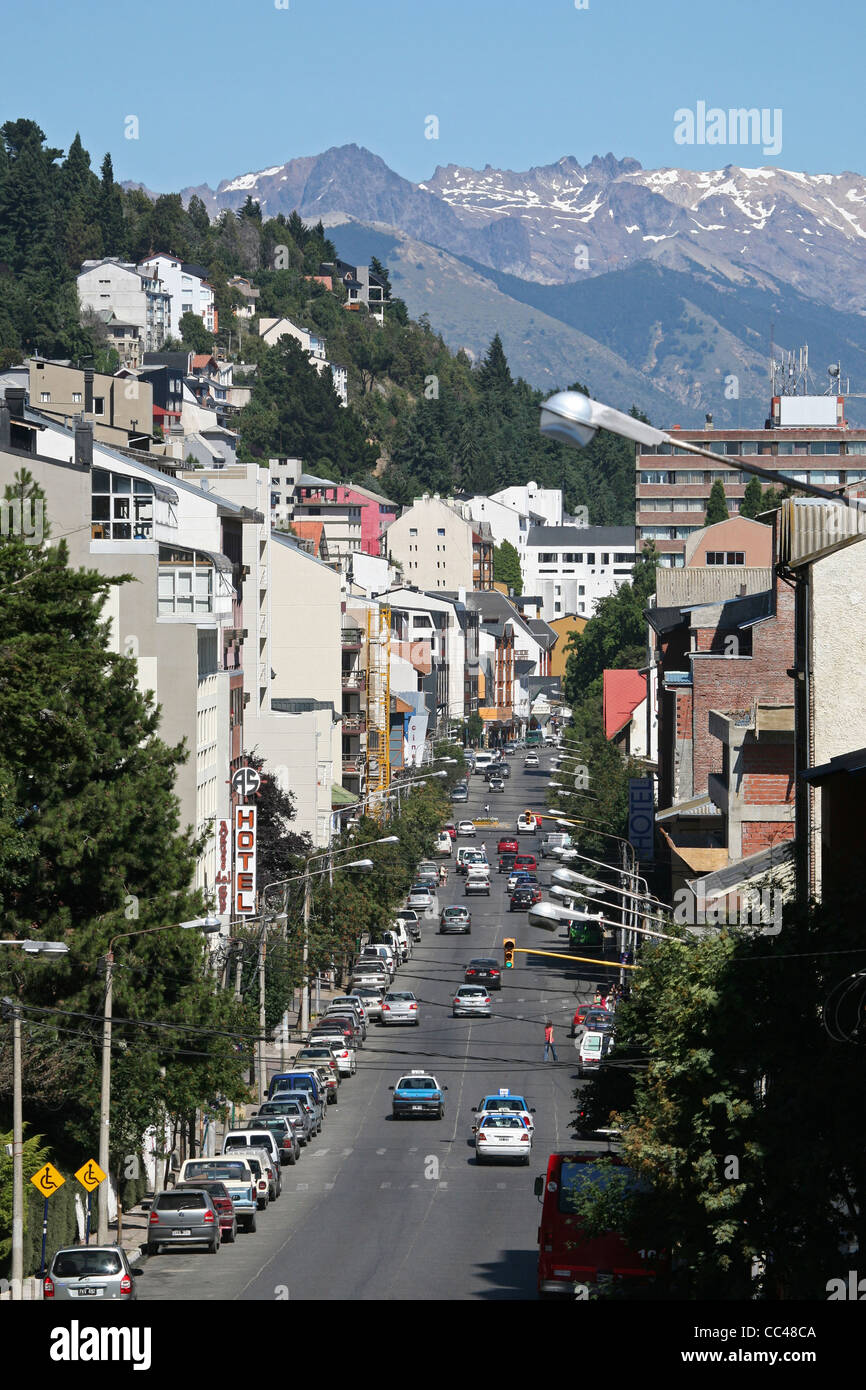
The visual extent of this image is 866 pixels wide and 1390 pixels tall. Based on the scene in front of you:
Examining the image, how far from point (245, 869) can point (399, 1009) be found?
1344cm

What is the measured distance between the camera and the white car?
184 ft

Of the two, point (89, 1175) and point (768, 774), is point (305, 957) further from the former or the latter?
point (89, 1175)

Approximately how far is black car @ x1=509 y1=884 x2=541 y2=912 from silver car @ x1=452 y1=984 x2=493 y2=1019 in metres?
25.9

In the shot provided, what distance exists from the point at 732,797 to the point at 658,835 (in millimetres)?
26217

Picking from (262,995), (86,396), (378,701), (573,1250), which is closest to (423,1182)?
(262,995)

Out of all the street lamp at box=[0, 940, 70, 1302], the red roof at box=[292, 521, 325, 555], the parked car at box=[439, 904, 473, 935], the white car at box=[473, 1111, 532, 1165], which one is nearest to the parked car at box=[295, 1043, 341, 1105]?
the white car at box=[473, 1111, 532, 1165]

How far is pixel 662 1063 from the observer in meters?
27.0

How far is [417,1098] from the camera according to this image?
2554 inches

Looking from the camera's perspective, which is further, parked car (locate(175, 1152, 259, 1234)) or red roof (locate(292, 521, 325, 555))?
red roof (locate(292, 521, 325, 555))

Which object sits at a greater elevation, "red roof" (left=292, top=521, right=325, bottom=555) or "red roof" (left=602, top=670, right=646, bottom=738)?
"red roof" (left=292, top=521, right=325, bottom=555)

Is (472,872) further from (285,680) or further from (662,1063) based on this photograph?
(662,1063)

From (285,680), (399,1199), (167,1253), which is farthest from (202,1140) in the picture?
(285,680)

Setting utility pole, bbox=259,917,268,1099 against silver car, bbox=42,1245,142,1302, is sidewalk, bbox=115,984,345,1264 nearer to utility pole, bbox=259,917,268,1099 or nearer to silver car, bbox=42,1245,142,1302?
utility pole, bbox=259,917,268,1099

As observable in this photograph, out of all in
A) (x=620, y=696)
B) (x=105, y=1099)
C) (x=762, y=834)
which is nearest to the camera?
(x=105, y=1099)
